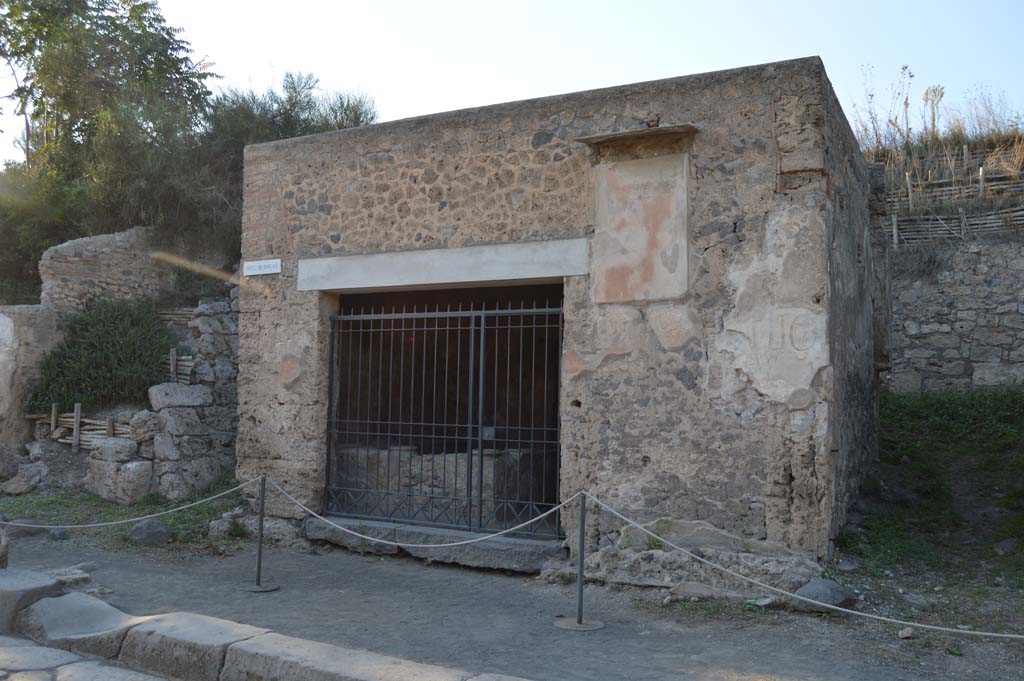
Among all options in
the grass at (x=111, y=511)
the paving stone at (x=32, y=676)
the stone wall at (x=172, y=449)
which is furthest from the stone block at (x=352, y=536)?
the paving stone at (x=32, y=676)

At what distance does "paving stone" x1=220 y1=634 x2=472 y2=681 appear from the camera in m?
3.72

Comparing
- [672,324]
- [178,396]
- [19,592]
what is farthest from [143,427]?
[672,324]

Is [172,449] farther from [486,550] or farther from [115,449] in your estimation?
[486,550]

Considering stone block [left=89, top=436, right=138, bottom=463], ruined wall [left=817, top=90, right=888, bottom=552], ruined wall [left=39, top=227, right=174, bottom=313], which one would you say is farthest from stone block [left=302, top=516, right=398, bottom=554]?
ruined wall [left=39, top=227, right=174, bottom=313]

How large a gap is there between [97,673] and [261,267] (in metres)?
4.27

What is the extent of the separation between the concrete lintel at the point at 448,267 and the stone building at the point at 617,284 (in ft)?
0.06

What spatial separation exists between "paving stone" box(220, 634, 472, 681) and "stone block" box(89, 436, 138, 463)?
545 centimetres

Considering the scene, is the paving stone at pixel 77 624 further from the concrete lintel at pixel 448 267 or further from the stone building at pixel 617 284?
the concrete lintel at pixel 448 267

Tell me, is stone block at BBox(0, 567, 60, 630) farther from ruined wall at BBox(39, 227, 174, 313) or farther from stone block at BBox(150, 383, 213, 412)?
ruined wall at BBox(39, 227, 174, 313)

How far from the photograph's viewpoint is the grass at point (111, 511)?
24.8ft

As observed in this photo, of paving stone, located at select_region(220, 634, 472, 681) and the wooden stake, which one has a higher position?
the wooden stake

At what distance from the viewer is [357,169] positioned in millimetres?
7422

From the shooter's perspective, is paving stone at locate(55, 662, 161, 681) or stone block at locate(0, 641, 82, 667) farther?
stone block at locate(0, 641, 82, 667)

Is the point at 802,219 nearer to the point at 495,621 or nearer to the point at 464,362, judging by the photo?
the point at 495,621
